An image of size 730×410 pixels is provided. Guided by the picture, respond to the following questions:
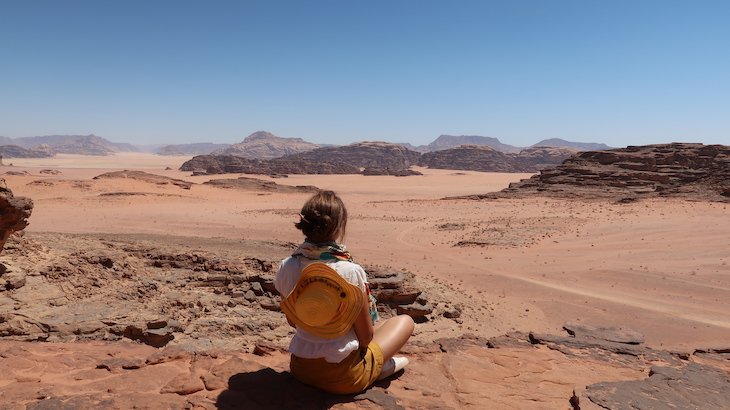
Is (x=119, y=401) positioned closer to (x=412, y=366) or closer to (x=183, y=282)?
(x=412, y=366)

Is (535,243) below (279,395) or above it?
below

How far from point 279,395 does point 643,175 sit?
3245 centimetres

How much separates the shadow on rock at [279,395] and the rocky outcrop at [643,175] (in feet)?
86.5

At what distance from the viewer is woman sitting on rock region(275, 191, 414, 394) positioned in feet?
8.97

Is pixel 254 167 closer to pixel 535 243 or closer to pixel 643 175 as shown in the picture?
pixel 643 175

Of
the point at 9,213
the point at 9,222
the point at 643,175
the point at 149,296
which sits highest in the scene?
the point at 643,175

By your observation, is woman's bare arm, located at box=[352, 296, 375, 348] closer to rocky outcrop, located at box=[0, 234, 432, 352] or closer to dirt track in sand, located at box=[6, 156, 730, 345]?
rocky outcrop, located at box=[0, 234, 432, 352]

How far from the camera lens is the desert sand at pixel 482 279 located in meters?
3.45

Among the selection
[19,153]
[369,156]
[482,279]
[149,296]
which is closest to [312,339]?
[149,296]

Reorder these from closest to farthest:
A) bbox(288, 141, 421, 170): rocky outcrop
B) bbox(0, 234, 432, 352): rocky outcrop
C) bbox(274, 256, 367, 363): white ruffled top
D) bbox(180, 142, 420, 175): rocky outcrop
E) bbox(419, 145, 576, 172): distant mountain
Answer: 1. bbox(274, 256, 367, 363): white ruffled top
2. bbox(0, 234, 432, 352): rocky outcrop
3. bbox(180, 142, 420, 175): rocky outcrop
4. bbox(419, 145, 576, 172): distant mountain
5. bbox(288, 141, 421, 170): rocky outcrop

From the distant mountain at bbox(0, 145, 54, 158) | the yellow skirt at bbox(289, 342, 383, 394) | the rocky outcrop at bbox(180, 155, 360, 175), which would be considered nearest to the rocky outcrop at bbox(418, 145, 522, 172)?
the rocky outcrop at bbox(180, 155, 360, 175)

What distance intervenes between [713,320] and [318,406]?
8.14 meters

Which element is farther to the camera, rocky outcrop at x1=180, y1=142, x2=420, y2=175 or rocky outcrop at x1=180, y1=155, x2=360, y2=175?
rocky outcrop at x1=180, y1=142, x2=420, y2=175

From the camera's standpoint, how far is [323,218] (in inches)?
110
